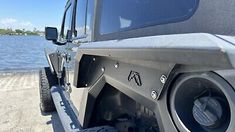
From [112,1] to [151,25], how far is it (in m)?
0.54

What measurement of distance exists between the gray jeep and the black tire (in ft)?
9.05

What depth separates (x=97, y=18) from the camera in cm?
197

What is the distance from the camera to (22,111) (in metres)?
5.16

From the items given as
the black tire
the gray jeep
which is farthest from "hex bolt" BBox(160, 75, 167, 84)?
the black tire

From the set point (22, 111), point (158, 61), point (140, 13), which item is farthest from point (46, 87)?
point (158, 61)

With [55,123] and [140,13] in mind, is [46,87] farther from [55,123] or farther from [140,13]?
[140,13]

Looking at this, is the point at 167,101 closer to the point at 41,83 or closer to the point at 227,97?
the point at 227,97

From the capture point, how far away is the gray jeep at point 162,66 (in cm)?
88

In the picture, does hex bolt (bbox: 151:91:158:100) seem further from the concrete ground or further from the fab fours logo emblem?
the concrete ground

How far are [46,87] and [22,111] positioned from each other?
0.97 meters

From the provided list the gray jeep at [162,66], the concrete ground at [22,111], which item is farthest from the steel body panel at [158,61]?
the concrete ground at [22,111]

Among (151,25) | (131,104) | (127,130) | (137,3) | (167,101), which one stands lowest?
(127,130)

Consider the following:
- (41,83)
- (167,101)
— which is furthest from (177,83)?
(41,83)

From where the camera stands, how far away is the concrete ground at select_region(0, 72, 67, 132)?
430 cm
